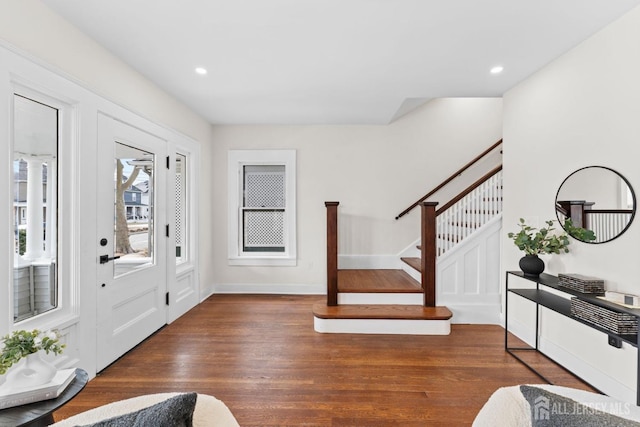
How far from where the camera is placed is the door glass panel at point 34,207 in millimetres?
1927

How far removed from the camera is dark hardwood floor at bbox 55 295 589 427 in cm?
205

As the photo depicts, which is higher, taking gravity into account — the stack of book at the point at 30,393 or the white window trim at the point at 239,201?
the white window trim at the point at 239,201

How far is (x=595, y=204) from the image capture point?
234 centimetres

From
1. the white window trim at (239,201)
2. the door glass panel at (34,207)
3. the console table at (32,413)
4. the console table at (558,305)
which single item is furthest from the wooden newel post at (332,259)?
the console table at (32,413)

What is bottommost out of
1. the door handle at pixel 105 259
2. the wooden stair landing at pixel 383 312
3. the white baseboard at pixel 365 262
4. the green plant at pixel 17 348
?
the wooden stair landing at pixel 383 312

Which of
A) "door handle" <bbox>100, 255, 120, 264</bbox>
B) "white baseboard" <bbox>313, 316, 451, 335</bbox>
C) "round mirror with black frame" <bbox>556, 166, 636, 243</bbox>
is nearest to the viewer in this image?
"round mirror with black frame" <bbox>556, 166, 636, 243</bbox>

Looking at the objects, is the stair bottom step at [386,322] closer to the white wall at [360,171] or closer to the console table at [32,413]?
the white wall at [360,171]

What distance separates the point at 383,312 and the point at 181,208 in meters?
2.79

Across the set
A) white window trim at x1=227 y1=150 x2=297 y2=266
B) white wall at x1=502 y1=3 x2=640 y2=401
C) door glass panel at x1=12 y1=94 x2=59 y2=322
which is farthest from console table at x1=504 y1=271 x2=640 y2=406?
door glass panel at x1=12 y1=94 x2=59 y2=322

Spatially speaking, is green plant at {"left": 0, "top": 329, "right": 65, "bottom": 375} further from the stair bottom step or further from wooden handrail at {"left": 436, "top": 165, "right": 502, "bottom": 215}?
wooden handrail at {"left": 436, "top": 165, "right": 502, "bottom": 215}

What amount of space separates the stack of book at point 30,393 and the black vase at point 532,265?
3.23m

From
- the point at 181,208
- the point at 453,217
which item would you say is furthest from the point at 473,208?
the point at 181,208

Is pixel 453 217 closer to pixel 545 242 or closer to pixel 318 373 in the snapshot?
pixel 545 242

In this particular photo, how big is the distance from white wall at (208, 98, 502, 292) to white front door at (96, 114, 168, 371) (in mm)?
1426
